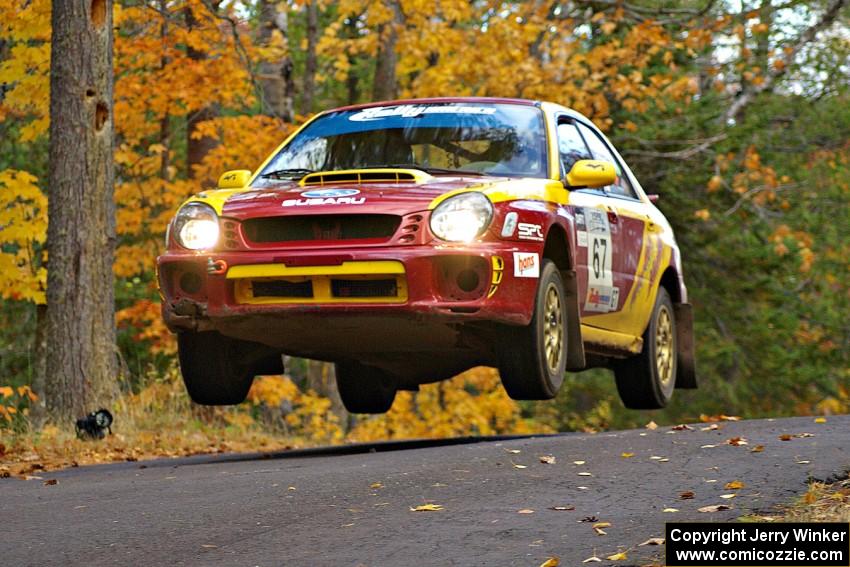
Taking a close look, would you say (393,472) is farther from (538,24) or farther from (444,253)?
(538,24)

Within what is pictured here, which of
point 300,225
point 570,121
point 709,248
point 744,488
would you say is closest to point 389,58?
point 709,248

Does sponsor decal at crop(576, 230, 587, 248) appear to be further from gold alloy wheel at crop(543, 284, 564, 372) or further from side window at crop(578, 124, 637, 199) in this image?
side window at crop(578, 124, 637, 199)

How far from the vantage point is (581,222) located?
32.9 feet

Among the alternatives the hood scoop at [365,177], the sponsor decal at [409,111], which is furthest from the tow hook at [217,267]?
the sponsor decal at [409,111]

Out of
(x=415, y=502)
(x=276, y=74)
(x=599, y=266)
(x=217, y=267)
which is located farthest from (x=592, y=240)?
(x=276, y=74)

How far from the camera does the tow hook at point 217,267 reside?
909cm

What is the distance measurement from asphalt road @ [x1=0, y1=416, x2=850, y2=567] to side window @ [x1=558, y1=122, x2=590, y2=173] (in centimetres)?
197

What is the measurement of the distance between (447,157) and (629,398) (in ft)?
9.13

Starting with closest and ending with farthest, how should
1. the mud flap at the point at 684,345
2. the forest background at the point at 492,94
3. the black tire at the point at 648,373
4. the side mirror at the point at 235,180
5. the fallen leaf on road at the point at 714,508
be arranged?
the fallen leaf on road at the point at 714,508 → the side mirror at the point at 235,180 → the black tire at the point at 648,373 → the mud flap at the point at 684,345 → the forest background at the point at 492,94

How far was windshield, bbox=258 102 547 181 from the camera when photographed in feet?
32.6

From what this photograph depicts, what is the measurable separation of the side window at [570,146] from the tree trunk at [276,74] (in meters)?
10.9

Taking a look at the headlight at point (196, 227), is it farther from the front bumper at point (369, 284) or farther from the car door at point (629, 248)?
the car door at point (629, 248)

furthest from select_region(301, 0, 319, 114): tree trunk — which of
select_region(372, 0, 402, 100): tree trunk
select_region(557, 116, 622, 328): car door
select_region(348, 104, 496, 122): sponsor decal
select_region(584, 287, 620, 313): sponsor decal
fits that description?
select_region(584, 287, 620, 313): sponsor decal

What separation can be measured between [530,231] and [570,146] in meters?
1.60
